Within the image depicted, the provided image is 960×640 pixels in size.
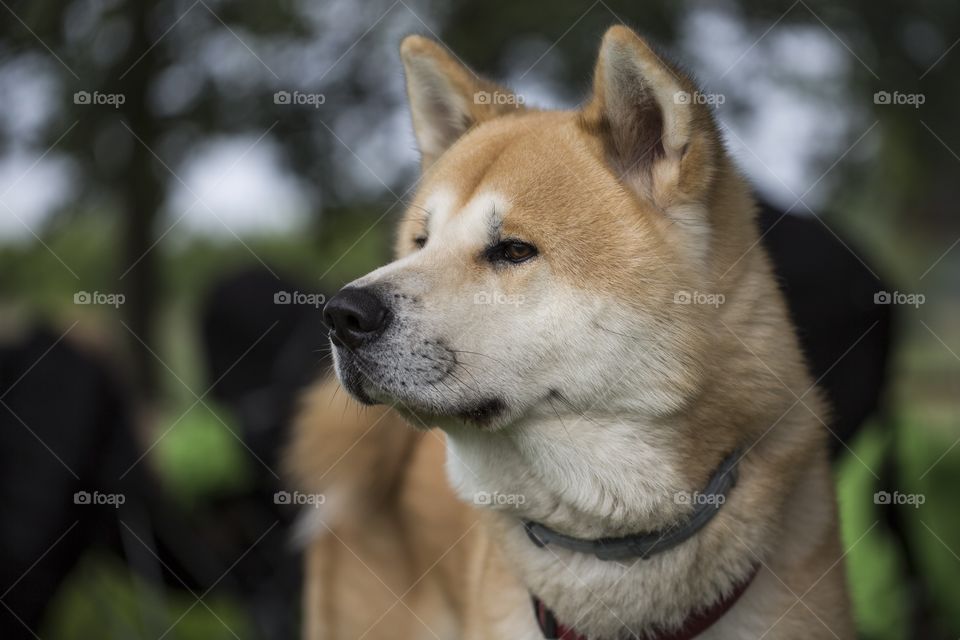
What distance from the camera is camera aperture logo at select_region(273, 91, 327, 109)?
5848 mm

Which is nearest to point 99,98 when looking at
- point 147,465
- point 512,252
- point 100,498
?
point 147,465

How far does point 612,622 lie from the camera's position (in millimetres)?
2383

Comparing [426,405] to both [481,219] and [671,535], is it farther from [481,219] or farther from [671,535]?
[671,535]

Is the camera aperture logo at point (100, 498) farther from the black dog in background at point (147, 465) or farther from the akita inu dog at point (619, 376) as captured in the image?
the akita inu dog at point (619, 376)

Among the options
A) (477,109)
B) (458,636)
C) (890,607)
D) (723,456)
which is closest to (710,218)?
(723,456)

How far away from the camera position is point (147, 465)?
173 inches

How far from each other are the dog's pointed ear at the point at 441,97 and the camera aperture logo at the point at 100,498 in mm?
2259

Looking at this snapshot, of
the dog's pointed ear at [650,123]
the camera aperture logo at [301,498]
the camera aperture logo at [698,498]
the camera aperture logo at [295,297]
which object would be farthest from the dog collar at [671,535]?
the camera aperture logo at [295,297]

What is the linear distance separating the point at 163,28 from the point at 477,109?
13.3 feet

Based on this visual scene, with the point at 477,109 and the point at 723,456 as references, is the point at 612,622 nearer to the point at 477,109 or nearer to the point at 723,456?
the point at 723,456

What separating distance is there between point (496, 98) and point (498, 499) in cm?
136

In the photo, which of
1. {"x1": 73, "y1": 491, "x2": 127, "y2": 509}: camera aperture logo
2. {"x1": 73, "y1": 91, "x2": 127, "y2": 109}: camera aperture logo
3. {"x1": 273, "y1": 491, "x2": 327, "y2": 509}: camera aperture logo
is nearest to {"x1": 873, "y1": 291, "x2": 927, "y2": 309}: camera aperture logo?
{"x1": 273, "y1": 491, "x2": 327, "y2": 509}: camera aperture logo

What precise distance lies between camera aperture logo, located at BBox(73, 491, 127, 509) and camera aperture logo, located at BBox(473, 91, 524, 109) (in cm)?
257

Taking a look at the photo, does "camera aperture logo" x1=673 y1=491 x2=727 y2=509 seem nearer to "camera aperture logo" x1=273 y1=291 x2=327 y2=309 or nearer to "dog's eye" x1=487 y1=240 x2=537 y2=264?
"dog's eye" x1=487 y1=240 x2=537 y2=264
